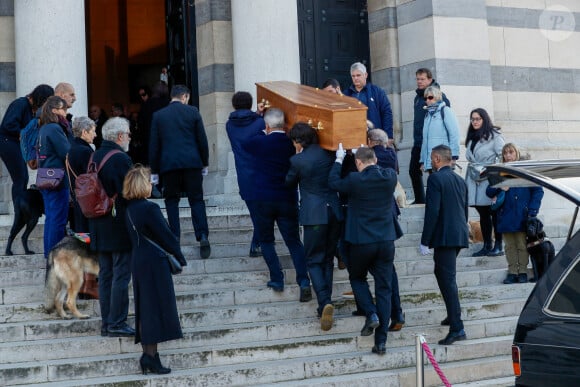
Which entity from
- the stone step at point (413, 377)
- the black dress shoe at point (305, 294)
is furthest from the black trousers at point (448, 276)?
the black dress shoe at point (305, 294)

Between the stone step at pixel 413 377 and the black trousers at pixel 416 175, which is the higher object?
the black trousers at pixel 416 175

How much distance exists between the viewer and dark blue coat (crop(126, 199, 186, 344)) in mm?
Answer: 8414

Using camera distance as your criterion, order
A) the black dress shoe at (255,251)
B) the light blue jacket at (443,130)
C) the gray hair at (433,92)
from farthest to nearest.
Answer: the light blue jacket at (443,130)
the gray hair at (433,92)
the black dress shoe at (255,251)

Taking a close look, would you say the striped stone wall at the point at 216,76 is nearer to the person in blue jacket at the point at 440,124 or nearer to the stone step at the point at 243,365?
the person in blue jacket at the point at 440,124

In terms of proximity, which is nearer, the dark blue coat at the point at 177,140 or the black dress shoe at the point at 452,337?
the black dress shoe at the point at 452,337

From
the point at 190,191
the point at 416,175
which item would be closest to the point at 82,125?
the point at 190,191

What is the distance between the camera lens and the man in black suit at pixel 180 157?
1084cm

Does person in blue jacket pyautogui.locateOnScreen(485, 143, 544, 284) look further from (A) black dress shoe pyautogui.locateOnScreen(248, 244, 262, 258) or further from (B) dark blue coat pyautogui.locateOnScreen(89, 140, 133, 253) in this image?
(B) dark blue coat pyautogui.locateOnScreen(89, 140, 133, 253)

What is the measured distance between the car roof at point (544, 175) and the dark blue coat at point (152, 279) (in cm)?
341

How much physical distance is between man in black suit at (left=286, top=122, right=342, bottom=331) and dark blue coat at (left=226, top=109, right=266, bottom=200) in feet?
2.49

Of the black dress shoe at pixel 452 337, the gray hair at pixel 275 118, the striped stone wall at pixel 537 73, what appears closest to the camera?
the black dress shoe at pixel 452 337

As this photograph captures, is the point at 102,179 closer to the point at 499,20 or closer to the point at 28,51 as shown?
the point at 28,51

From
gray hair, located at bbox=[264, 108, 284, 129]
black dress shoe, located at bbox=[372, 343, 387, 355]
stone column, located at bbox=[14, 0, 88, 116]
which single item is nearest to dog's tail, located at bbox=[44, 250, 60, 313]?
gray hair, located at bbox=[264, 108, 284, 129]

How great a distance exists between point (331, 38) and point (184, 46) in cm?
239
